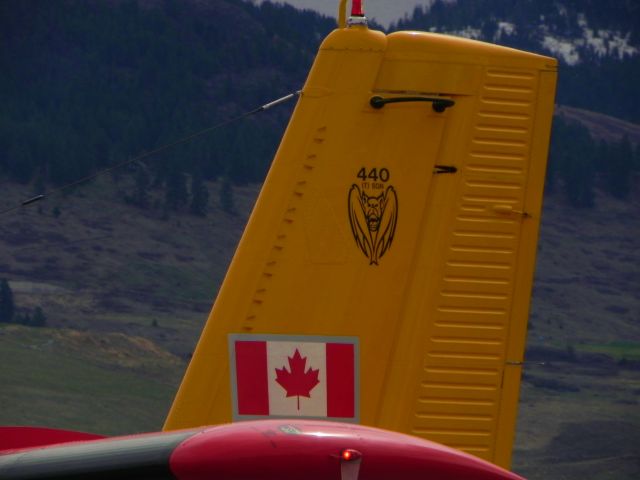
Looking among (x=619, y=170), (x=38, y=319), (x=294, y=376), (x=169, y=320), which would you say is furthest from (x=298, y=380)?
(x=619, y=170)

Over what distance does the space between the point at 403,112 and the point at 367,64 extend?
0.74ft

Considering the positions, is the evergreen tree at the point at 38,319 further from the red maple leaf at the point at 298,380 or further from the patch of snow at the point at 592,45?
the patch of snow at the point at 592,45

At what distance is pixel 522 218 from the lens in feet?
15.8

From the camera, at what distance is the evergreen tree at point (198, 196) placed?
67.5ft

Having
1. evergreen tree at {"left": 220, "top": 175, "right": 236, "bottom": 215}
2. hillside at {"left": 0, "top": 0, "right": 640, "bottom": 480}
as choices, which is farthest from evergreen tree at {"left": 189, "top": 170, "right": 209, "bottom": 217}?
evergreen tree at {"left": 220, "top": 175, "right": 236, "bottom": 215}

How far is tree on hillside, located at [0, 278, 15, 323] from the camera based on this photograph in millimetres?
15031

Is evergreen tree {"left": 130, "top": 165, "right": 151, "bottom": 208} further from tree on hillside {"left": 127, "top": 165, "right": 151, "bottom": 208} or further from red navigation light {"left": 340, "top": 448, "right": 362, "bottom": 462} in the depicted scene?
red navigation light {"left": 340, "top": 448, "right": 362, "bottom": 462}

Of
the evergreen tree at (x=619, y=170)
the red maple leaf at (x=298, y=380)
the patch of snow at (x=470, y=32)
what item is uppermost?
the patch of snow at (x=470, y=32)

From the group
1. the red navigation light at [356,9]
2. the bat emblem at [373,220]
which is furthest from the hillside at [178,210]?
the red navigation light at [356,9]

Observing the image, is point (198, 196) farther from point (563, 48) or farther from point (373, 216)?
point (373, 216)

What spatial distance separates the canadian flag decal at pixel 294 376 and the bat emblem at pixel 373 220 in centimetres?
35

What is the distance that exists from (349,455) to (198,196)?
1837 centimetres

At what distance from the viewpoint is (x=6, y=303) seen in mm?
15680

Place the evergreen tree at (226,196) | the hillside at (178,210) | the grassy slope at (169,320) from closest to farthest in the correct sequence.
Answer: the grassy slope at (169,320), the hillside at (178,210), the evergreen tree at (226,196)
